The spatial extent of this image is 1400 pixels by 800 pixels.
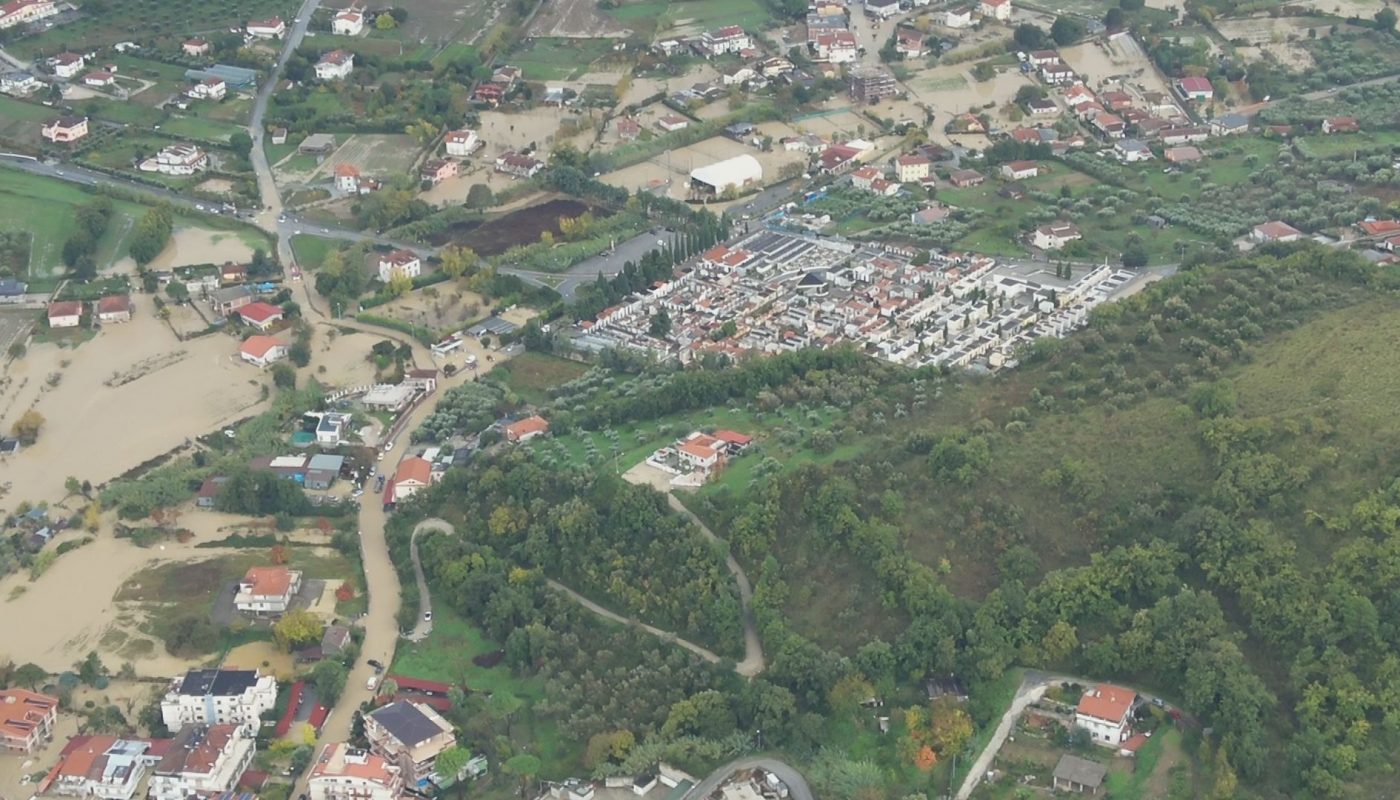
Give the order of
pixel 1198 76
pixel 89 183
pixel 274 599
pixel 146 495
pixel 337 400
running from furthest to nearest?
pixel 1198 76
pixel 89 183
pixel 337 400
pixel 146 495
pixel 274 599

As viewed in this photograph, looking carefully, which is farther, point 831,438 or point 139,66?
point 139,66

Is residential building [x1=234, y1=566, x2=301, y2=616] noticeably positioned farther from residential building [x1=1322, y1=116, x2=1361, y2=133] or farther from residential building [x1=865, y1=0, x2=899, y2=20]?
residential building [x1=865, y1=0, x2=899, y2=20]

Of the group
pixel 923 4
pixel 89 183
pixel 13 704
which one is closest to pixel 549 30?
pixel 923 4

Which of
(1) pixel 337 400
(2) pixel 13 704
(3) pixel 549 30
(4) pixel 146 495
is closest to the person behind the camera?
(2) pixel 13 704

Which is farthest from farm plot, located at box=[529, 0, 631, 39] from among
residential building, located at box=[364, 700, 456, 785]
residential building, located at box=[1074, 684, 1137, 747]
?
residential building, located at box=[1074, 684, 1137, 747]

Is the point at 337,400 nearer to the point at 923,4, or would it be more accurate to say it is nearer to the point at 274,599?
Result: the point at 274,599

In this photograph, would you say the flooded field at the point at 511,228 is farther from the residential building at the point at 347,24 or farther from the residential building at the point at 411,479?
the residential building at the point at 347,24

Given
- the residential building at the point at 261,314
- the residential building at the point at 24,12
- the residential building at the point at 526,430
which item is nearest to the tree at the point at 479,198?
the residential building at the point at 261,314
